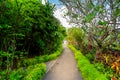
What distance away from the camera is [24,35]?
12883mm

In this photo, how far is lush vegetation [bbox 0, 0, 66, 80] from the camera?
11344 mm

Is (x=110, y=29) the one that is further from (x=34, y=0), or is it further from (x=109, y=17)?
(x=34, y=0)

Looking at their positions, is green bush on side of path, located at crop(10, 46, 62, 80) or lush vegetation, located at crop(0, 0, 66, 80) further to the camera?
lush vegetation, located at crop(0, 0, 66, 80)

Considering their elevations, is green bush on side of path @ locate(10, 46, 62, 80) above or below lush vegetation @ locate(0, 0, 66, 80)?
below

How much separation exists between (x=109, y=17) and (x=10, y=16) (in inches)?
263

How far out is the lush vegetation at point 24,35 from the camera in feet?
37.2

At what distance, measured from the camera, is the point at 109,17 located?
47.9ft

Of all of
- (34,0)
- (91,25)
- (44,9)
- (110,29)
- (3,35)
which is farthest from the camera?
(44,9)

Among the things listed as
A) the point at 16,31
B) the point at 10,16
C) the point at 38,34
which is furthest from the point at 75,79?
the point at 38,34

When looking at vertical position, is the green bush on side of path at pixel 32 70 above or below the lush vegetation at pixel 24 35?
below

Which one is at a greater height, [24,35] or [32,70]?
[24,35]

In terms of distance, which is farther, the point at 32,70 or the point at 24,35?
the point at 32,70

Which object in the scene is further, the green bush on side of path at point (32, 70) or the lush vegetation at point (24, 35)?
the lush vegetation at point (24, 35)

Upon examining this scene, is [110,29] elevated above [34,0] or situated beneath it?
situated beneath
